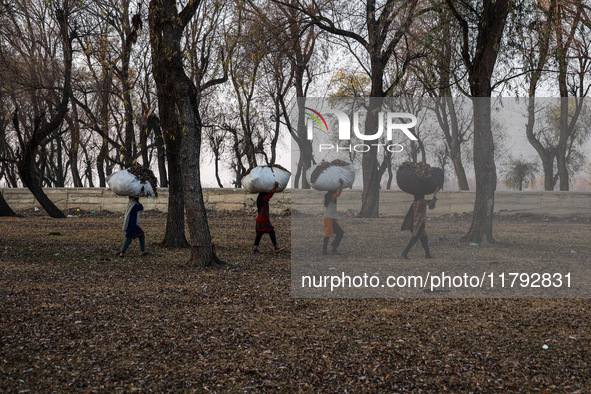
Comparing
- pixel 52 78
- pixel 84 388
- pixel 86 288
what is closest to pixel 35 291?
pixel 86 288

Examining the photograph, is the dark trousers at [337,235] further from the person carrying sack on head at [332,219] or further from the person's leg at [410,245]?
the person's leg at [410,245]

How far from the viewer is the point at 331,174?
896 centimetres

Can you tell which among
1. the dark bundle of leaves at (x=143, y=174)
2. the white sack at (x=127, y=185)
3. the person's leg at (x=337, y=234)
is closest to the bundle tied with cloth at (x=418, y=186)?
the person's leg at (x=337, y=234)

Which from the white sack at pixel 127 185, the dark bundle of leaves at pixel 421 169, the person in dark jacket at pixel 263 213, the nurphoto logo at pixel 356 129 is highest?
the nurphoto logo at pixel 356 129

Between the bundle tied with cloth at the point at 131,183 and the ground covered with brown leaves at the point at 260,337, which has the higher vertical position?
the bundle tied with cloth at the point at 131,183

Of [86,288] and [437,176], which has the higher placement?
[437,176]

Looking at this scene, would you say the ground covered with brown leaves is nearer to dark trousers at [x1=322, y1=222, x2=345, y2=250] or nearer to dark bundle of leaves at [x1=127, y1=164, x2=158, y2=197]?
dark trousers at [x1=322, y1=222, x2=345, y2=250]

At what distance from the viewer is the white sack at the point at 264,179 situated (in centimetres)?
1180

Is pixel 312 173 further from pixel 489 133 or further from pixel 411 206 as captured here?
pixel 489 133

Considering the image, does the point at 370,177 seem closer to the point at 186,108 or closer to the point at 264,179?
the point at 264,179

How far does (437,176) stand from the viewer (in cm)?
873

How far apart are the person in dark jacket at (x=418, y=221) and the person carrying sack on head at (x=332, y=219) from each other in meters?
1.04

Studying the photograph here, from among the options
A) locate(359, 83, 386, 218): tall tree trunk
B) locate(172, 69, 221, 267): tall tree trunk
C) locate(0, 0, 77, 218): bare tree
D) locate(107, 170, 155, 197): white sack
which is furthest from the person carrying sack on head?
locate(0, 0, 77, 218): bare tree

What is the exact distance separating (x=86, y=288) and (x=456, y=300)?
197 inches
